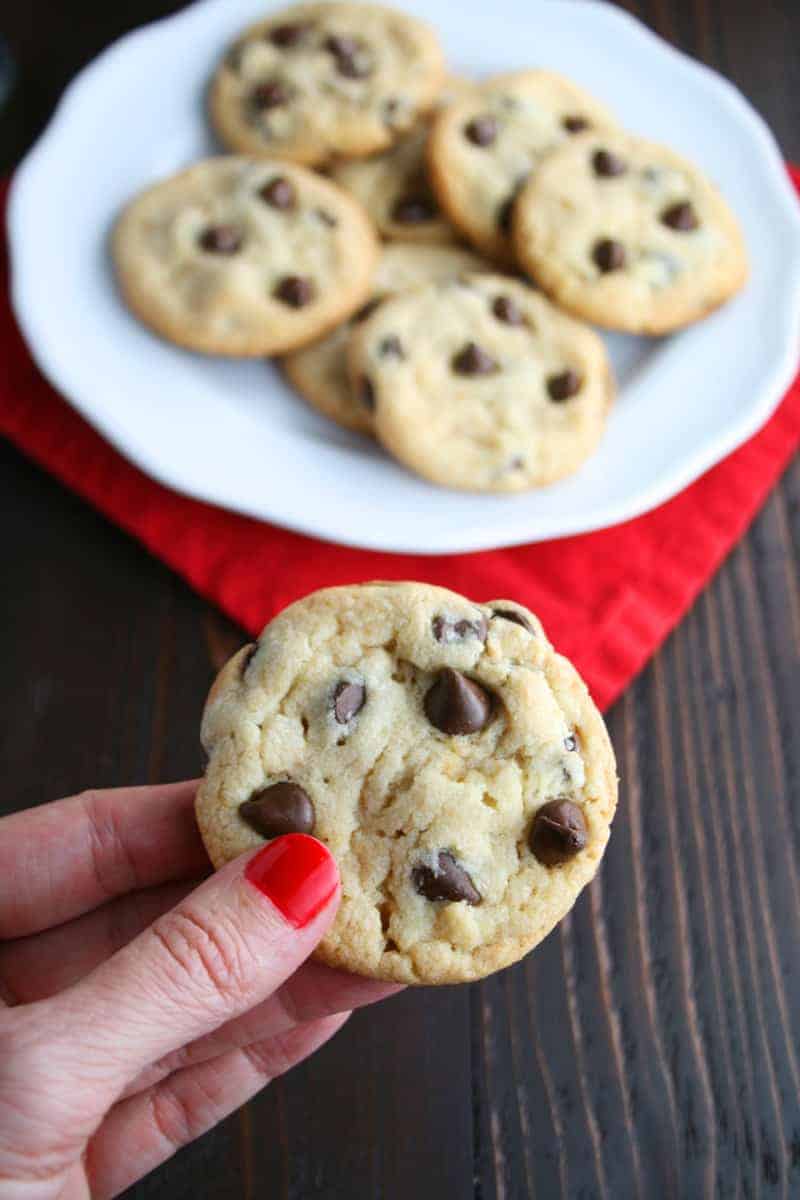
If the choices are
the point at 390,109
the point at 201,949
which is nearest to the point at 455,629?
the point at 201,949

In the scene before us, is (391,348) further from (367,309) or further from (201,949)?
(201,949)

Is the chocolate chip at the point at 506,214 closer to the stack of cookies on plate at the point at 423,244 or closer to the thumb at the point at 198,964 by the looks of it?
the stack of cookies on plate at the point at 423,244

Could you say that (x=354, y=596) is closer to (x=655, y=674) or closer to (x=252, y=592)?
(x=252, y=592)

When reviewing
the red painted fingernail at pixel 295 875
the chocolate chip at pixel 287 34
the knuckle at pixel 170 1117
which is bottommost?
the knuckle at pixel 170 1117

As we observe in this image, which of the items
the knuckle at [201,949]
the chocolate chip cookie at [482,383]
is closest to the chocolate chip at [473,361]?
the chocolate chip cookie at [482,383]

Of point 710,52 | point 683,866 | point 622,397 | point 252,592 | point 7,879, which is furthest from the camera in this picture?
point 710,52

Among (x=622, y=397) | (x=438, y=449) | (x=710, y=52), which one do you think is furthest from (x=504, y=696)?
(x=710, y=52)

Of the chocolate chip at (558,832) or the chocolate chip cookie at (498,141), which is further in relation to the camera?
the chocolate chip cookie at (498,141)

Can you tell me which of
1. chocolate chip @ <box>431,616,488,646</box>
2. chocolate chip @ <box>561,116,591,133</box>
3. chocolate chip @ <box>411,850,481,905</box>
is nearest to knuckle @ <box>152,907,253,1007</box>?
chocolate chip @ <box>411,850,481,905</box>
